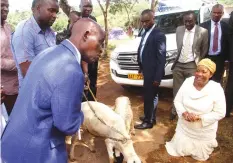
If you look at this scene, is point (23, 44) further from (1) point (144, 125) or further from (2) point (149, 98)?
(1) point (144, 125)

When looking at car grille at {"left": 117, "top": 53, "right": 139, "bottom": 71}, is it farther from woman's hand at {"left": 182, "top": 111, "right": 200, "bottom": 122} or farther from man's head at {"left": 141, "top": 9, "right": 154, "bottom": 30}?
woman's hand at {"left": 182, "top": 111, "right": 200, "bottom": 122}

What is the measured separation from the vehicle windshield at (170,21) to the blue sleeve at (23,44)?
4518 millimetres

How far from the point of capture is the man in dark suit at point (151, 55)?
424cm

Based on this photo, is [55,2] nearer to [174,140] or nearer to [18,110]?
[18,110]

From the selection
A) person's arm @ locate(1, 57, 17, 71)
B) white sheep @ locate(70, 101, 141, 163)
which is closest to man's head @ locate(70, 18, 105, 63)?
white sheep @ locate(70, 101, 141, 163)

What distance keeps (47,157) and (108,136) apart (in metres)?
1.65

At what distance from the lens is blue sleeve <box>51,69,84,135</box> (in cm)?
148

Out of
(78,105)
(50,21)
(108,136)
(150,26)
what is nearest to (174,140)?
(108,136)

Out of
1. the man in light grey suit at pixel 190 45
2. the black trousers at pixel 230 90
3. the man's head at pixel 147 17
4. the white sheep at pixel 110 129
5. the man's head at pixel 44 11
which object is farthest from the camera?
the black trousers at pixel 230 90

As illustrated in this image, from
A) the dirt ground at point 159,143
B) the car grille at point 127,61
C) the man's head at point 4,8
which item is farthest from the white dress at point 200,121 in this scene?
the man's head at point 4,8

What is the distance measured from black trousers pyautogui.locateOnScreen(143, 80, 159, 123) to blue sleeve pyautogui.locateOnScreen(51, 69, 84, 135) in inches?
121

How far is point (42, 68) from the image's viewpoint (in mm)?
1542

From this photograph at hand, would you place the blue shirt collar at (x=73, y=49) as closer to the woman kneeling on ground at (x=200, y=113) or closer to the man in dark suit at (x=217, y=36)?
the woman kneeling on ground at (x=200, y=113)

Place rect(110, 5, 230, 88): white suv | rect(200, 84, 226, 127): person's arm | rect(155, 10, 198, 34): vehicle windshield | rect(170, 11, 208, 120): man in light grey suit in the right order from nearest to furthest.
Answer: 1. rect(200, 84, 226, 127): person's arm
2. rect(170, 11, 208, 120): man in light grey suit
3. rect(110, 5, 230, 88): white suv
4. rect(155, 10, 198, 34): vehicle windshield
